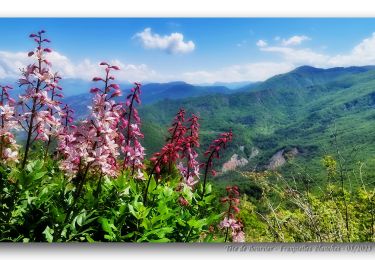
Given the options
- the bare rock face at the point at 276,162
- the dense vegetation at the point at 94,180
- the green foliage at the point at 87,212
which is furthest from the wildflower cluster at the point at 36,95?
the bare rock face at the point at 276,162

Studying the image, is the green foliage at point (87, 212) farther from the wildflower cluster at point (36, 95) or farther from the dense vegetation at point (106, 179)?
the wildflower cluster at point (36, 95)

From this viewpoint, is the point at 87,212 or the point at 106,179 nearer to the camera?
the point at 87,212

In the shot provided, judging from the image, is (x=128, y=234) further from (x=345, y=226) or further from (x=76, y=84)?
(x=345, y=226)

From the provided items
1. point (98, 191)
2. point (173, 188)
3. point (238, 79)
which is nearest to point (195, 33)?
point (238, 79)

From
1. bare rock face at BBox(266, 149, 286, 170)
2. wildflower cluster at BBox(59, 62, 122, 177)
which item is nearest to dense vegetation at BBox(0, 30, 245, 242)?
wildflower cluster at BBox(59, 62, 122, 177)

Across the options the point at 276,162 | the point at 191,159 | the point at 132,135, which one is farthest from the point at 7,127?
the point at 276,162

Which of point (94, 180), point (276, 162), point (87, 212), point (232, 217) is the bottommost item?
point (276, 162)

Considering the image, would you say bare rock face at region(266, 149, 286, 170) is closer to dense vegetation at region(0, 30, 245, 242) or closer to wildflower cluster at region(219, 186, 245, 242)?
wildflower cluster at region(219, 186, 245, 242)

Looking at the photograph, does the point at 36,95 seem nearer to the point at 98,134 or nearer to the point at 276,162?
the point at 98,134
